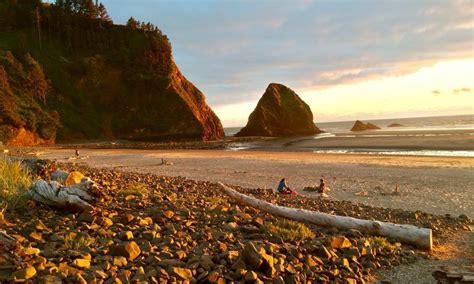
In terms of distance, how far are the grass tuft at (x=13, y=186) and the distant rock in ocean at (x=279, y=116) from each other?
333ft

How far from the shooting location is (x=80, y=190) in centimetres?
688

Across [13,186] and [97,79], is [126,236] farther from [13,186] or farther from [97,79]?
[97,79]

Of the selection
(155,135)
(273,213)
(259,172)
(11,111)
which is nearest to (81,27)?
(155,135)

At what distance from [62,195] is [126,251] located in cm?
235

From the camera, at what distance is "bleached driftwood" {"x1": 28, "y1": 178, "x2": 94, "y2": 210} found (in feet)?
21.7

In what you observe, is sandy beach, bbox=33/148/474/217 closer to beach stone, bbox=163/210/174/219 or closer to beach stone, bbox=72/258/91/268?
beach stone, bbox=163/210/174/219

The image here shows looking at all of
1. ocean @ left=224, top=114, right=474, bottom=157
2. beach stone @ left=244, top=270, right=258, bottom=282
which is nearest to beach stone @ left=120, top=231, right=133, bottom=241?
beach stone @ left=244, top=270, right=258, bottom=282

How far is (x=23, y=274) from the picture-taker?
392cm

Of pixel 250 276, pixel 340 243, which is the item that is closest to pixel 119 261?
pixel 250 276

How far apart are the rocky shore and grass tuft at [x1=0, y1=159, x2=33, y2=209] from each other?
1.29 feet

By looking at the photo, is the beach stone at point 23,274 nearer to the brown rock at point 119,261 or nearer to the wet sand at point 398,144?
the brown rock at point 119,261

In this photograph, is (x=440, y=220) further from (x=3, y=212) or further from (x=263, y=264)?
(x=3, y=212)

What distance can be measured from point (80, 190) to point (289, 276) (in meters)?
4.08

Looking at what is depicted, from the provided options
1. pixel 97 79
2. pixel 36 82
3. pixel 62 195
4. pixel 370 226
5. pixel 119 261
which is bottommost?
pixel 370 226
